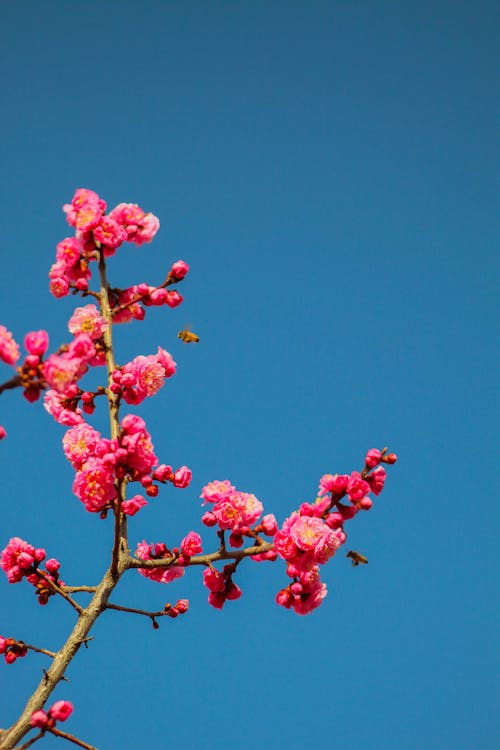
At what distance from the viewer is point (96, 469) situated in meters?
3.32

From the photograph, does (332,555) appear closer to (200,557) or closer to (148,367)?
(200,557)

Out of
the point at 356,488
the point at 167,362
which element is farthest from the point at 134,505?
the point at 356,488

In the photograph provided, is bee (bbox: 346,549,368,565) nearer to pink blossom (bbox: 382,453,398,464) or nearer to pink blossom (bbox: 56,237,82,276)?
pink blossom (bbox: 382,453,398,464)

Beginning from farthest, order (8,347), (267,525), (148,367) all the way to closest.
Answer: (148,367) < (267,525) < (8,347)

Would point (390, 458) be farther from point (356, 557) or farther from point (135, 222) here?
point (135, 222)

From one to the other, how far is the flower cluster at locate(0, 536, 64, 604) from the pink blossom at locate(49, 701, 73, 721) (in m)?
0.90

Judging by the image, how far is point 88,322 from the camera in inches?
154

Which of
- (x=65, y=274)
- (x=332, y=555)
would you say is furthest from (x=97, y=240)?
(x=332, y=555)

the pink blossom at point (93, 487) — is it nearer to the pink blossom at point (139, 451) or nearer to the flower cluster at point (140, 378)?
the pink blossom at point (139, 451)

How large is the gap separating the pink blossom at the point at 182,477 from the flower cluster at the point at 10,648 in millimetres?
1092

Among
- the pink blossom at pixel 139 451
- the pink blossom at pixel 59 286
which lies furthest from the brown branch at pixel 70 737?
the pink blossom at pixel 59 286

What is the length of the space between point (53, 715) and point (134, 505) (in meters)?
1.17

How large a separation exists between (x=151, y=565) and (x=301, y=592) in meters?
0.74

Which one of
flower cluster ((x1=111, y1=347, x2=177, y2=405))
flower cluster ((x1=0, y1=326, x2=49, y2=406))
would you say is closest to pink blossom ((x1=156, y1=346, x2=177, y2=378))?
flower cluster ((x1=111, y1=347, x2=177, y2=405))
